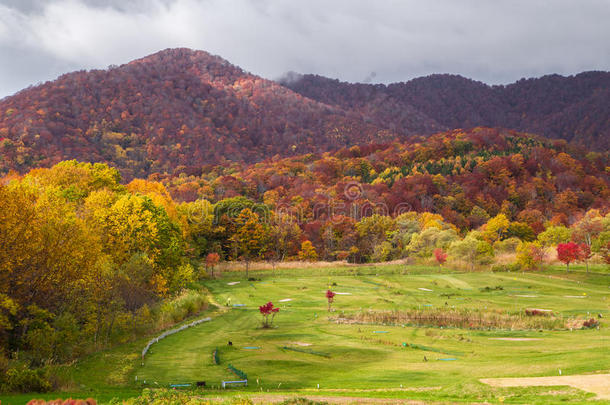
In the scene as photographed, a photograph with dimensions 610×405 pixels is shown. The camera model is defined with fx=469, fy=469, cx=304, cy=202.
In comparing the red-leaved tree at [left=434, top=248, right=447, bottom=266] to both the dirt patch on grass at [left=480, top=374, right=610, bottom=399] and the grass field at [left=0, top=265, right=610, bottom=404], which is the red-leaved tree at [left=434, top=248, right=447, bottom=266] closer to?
the grass field at [left=0, top=265, right=610, bottom=404]

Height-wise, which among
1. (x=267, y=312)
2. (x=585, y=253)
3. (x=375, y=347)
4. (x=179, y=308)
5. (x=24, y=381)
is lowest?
(x=375, y=347)

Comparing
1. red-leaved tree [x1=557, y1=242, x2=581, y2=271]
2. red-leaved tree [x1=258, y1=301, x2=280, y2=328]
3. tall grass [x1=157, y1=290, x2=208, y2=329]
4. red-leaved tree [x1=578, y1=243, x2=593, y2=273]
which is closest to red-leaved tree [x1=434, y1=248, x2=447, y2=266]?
red-leaved tree [x1=557, y1=242, x2=581, y2=271]

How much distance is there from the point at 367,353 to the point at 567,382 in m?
10.3

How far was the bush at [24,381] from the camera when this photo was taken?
17.2m

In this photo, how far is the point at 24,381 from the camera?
57.0 feet

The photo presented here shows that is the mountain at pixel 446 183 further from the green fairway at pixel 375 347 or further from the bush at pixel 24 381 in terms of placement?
the bush at pixel 24 381

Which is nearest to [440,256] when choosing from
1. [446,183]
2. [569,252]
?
[569,252]

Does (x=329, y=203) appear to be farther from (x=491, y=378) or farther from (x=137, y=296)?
(x=491, y=378)

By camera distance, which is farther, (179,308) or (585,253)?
(585,253)

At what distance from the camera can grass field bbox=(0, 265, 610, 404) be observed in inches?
693

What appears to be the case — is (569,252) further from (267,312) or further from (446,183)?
(446,183)

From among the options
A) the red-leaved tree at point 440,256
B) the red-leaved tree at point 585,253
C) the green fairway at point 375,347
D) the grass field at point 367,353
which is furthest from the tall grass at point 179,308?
the red-leaved tree at point 585,253

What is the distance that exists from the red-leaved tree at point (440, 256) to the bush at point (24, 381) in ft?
182

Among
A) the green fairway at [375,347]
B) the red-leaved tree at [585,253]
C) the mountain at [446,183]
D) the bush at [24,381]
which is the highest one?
the mountain at [446,183]
